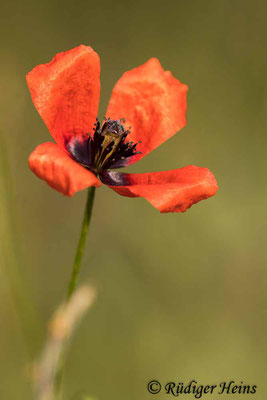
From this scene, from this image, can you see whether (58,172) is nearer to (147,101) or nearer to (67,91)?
(67,91)

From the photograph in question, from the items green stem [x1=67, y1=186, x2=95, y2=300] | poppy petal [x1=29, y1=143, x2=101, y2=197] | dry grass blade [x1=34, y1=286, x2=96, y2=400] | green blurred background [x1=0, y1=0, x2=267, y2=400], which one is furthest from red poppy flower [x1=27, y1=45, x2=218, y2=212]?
green blurred background [x1=0, y1=0, x2=267, y2=400]

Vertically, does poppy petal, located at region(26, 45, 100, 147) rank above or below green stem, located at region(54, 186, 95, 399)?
above

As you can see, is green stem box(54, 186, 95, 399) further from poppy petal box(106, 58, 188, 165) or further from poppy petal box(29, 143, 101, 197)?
poppy petal box(106, 58, 188, 165)

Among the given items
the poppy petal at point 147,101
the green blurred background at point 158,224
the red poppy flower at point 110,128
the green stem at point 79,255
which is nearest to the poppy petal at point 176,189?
the red poppy flower at point 110,128

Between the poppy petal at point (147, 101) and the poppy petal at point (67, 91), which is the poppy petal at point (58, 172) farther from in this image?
the poppy petal at point (147, 101)

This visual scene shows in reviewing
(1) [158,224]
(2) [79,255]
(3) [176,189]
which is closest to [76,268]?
(2) [79,255]

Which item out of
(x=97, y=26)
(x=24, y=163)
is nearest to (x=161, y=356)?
(x=24, y=163)

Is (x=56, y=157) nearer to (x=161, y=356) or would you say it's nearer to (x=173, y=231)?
(x=161, y=356)
